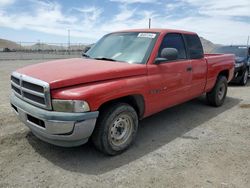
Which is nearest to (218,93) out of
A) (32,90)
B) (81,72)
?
(81,72)

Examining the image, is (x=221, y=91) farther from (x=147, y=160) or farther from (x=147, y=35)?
(x=147, y=160)

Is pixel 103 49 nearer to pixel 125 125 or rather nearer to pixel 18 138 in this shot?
pixel 125 125

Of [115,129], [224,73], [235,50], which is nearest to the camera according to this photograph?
[115,129]

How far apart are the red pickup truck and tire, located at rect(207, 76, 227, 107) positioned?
4.16 ft

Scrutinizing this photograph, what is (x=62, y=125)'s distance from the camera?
10.2 ft

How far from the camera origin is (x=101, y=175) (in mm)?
3221

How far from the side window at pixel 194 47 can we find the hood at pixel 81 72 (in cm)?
176

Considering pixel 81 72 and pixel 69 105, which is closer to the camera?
pixel 69 105

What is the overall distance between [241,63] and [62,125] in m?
9.13

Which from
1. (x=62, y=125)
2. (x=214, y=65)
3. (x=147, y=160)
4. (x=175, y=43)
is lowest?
(x=147, y=160)

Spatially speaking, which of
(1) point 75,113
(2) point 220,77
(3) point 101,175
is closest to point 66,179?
(3) point 101,175

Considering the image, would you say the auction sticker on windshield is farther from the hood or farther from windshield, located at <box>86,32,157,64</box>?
the hood

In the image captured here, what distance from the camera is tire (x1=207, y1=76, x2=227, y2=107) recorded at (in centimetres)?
640

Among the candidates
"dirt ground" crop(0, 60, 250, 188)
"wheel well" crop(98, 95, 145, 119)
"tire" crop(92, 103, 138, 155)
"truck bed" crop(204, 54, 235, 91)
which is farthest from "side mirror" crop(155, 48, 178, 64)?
"truck bed" crop(204, 54, 235, 91)
